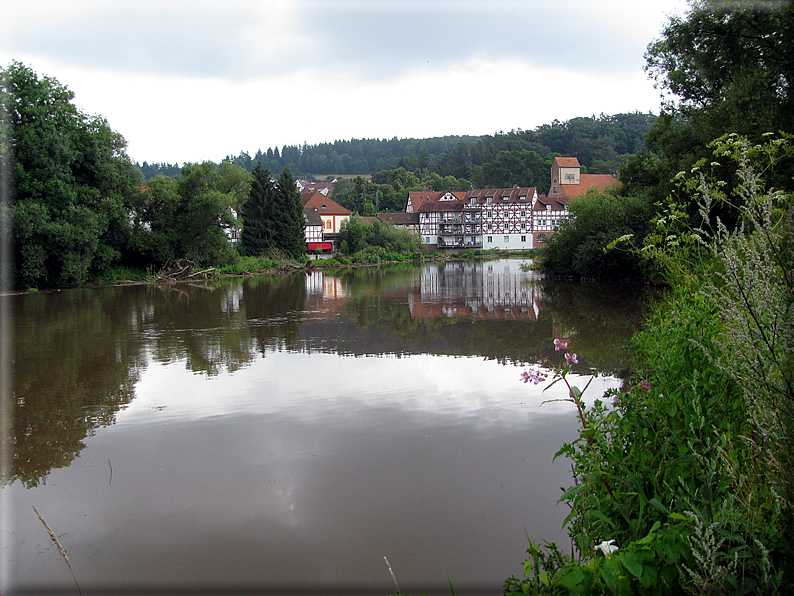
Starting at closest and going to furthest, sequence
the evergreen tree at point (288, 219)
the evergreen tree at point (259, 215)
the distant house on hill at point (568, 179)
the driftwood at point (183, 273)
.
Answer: the driftwood at point (183, 273)
the evergreen tree at point (259, 215)
the evergreen tree at point (288, 219)
the distant house on hill at point (568, 179)

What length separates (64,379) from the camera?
10.1 meters

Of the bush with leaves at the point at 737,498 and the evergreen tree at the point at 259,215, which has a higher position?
the evergreen tree at the point at 259,215

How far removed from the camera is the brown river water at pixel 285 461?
4.35 meters

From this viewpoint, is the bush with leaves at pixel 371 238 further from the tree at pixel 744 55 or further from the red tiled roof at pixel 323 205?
the tree at pixel 744 55

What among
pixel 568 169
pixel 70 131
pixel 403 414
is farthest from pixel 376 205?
pixel 403 414

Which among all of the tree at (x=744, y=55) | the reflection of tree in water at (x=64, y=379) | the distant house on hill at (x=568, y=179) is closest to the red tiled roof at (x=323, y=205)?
the distant house on hill at (x=568, y=179)

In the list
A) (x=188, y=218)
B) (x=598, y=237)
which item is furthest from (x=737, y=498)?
(x=188, y=218)

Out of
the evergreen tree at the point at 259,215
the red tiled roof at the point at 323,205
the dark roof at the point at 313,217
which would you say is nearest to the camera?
the evergreen tree at the point at 259,215

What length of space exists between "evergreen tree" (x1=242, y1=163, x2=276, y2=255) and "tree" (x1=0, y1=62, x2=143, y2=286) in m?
17.4

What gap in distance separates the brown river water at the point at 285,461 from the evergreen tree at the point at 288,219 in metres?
Answer: 37.9

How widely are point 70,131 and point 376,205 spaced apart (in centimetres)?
7272

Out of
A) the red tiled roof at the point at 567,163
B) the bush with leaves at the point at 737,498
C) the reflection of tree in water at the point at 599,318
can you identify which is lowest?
the reflection of tree in water at the point at 599,318

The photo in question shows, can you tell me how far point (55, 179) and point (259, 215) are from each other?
74.6 ft

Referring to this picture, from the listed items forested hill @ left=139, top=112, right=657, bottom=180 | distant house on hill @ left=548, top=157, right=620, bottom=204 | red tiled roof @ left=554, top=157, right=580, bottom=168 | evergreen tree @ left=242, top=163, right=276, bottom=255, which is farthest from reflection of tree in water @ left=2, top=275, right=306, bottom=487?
forested hill @ left=139, top=112, right=657, bottom=180
